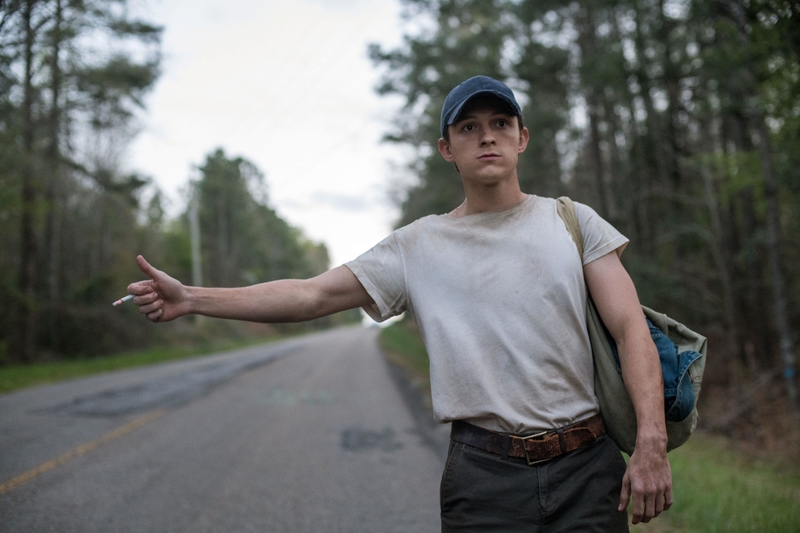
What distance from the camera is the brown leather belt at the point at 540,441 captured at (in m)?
2.08

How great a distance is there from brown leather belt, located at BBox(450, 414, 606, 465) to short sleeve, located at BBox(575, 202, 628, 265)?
547 millimetres

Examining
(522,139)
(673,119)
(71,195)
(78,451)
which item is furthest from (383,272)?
(71,195)

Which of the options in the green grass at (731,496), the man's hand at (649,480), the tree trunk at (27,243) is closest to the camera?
the man's hand at (649,480)

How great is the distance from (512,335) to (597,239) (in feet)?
1.44

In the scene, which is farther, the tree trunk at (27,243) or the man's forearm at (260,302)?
the tree trunk at (27,243)

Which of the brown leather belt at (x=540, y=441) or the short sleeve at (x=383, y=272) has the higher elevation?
the short sleeve at (x=383, y=272)

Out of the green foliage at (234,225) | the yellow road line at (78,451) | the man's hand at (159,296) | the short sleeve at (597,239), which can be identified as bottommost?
the yellow road line at (78,451)

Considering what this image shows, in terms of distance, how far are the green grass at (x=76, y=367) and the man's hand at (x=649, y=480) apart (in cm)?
1404

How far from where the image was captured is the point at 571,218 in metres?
2.26

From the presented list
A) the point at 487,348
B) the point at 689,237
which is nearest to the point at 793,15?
the point at 487,348

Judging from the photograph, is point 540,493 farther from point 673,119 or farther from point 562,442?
point 673,119

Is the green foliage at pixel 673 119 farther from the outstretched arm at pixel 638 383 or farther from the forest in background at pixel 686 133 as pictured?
the outstretched arm at pixel 638 383

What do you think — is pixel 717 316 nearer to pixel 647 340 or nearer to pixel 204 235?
pixel 647 340

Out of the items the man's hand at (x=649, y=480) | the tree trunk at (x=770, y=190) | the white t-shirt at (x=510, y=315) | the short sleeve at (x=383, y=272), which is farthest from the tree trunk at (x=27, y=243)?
the man's hand at (x=649, y=480)
